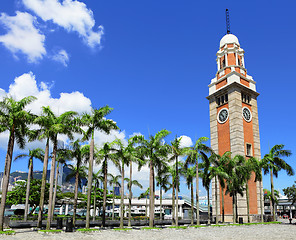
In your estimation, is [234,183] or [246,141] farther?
[246,141]

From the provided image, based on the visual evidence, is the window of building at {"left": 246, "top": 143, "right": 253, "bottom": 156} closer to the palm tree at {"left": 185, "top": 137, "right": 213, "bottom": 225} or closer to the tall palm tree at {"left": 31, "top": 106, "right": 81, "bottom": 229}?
the palm tree at {"left": 185, "top": 137, "right": 213, "bottom": 225}

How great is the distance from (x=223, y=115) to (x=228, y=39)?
1733cm

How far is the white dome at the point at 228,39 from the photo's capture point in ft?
184

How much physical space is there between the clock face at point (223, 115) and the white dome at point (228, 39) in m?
15.3

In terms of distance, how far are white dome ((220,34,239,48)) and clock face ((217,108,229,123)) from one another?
15.3 metres

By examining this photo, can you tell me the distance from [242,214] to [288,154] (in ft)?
39.3

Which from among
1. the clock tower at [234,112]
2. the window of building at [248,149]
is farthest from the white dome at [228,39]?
the window of building at [248,149]

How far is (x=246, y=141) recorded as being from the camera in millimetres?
48125

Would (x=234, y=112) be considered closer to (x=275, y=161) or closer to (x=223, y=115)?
(x=223, y=115)

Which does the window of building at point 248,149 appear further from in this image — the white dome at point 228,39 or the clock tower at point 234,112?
the white dome at point 228,39

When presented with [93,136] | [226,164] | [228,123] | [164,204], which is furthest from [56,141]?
[164,204]

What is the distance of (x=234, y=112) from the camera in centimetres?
4831

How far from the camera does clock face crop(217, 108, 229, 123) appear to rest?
50.2 metres

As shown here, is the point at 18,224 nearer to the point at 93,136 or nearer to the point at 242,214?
the point at 93,136
